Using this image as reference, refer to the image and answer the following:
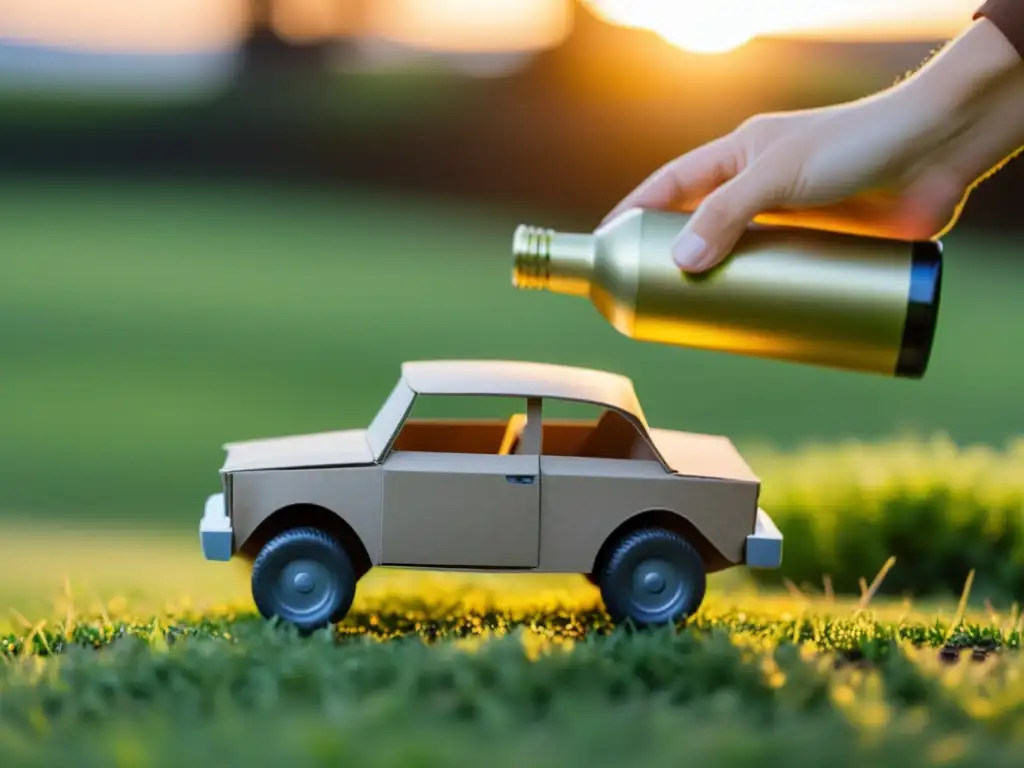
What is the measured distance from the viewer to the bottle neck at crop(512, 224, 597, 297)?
110 inches

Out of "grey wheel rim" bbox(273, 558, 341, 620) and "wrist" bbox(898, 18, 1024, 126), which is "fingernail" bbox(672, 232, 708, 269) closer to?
"wrist" bbox(898, 18, 1024, 126)

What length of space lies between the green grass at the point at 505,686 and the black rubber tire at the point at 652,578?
0.10 metres

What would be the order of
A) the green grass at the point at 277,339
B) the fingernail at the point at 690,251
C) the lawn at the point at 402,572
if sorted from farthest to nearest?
the green grass at the point at 277,339 < the fingernail at the point at 690,251 < the lawn at the point at 402,572

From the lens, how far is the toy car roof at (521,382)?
304cm

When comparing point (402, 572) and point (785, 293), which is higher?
point (785, 293)

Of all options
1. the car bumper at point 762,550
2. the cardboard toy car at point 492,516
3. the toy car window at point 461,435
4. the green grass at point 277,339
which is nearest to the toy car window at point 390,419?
the cardboard toy car at point 492,516

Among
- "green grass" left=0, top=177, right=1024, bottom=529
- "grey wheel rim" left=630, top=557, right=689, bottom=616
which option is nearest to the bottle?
"grey wheel rim" left=630, top=557, right=689, bottom=616

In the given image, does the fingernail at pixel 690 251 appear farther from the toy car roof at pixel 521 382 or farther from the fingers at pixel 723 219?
the toy car roof at pixel 521 382

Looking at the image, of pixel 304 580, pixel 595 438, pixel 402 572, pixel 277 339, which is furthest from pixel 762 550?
pixel 277 339

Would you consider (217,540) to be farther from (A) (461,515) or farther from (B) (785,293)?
(B) (785,293)

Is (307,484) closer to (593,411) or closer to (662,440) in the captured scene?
(662,440)

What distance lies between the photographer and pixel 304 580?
10.1ft

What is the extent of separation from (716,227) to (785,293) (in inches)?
8.7

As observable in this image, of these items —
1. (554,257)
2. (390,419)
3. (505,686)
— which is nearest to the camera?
(505,686)
